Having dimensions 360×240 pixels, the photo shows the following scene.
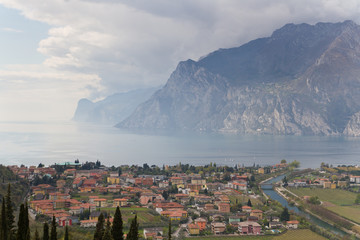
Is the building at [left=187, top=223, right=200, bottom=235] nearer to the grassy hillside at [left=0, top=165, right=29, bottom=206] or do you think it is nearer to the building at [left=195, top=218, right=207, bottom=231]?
the building at [left=195, top=218, right=207, bottom=231]

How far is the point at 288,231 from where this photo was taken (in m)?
38.0

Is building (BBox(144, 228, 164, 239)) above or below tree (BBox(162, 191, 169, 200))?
below

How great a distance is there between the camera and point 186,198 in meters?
50.7

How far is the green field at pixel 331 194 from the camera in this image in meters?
50.9

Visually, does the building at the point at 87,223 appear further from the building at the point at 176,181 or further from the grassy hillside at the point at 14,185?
the building at the point at 176,181

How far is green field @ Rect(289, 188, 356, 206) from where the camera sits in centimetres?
5088

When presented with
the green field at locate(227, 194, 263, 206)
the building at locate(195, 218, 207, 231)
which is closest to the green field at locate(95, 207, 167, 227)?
the building at locate(195, 218, 207, 231)

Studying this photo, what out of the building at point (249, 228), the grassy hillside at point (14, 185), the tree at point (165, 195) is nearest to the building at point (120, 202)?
the tree at point (165, 195)

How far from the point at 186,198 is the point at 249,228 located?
1384 cm

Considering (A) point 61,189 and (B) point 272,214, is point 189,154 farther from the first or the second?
(B) point 272,214

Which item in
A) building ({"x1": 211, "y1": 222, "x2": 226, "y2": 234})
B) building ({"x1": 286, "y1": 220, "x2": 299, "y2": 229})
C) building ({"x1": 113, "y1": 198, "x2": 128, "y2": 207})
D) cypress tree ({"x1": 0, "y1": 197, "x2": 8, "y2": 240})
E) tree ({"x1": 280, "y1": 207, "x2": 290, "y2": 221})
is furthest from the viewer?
building ({"x1": 113, "y1": 198, "x2": 128, "y2": 207})

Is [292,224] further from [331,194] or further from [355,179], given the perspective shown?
[355,179]

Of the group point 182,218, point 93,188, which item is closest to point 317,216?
point 182,218

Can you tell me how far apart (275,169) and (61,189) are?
43703 mm
